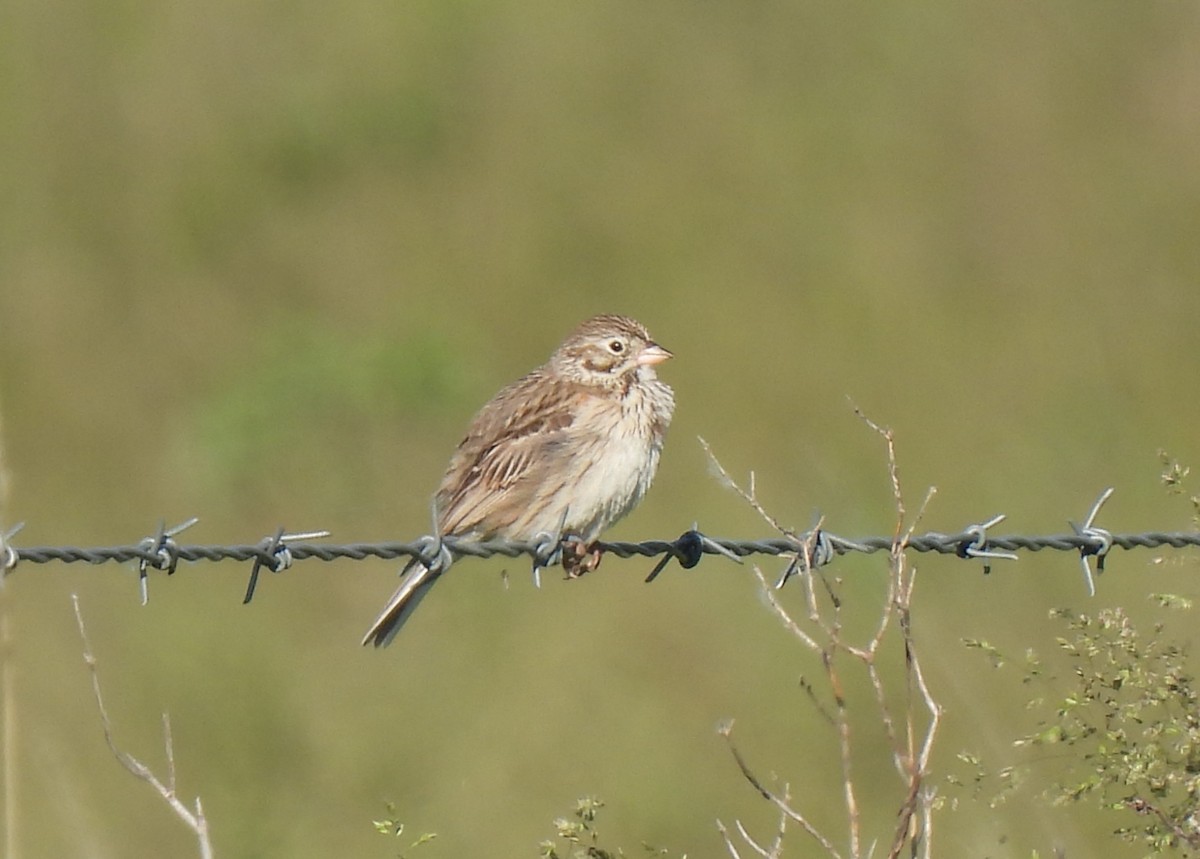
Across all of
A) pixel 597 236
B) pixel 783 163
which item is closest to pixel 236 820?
pixel 597 236

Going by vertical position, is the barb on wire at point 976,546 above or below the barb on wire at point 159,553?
above

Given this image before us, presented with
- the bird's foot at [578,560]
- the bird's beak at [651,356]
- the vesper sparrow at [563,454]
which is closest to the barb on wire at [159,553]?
the vesper sparrow at [563,454]

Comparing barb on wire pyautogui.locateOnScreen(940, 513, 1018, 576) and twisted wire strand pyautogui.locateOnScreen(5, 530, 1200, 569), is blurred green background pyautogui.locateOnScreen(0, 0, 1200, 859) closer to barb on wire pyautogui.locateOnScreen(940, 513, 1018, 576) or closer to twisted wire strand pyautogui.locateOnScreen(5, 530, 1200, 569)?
twisted wire strand pyautogui.locateOnScreen(5, 530, 1200, 569)

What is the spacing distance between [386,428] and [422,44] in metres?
4.41

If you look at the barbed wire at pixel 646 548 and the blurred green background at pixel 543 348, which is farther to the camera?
the blurred green background at pixel 543 348

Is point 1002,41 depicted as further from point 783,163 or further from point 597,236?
point 597,236

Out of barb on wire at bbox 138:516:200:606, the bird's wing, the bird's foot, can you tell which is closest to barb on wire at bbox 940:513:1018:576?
the bird's foot

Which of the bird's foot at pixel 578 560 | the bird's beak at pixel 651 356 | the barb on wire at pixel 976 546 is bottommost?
the barb on wire at pixel 976 546

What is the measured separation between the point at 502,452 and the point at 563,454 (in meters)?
0.24

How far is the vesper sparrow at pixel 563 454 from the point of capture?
6.43 m

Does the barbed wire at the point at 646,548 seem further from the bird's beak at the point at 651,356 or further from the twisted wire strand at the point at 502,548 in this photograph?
the bird's beak at the point at 651,356

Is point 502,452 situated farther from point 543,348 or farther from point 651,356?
point 543,348

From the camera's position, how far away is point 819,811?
286 inches

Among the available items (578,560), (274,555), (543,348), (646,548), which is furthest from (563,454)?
(543,348)
